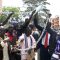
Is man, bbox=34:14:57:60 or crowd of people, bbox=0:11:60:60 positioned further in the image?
man, bbox=34:14:57:60

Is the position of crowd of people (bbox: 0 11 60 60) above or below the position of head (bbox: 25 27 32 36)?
below

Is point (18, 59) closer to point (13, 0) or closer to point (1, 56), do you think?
point (1, 56)

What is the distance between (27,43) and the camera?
295 inches

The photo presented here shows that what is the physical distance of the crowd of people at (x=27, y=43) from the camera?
7.39m

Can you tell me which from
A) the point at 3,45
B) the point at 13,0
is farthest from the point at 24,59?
the point at 13,0

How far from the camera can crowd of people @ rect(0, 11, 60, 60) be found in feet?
24.2

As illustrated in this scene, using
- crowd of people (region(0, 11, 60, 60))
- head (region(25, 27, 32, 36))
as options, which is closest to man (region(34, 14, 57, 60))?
crowd of people (region(0, 11, 60, 60))

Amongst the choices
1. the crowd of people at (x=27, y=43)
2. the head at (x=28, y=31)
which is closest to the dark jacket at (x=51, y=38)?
the crowd of people at (x=27, y=43)

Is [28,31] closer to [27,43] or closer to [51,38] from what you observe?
[27,43]

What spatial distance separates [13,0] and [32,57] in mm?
11584

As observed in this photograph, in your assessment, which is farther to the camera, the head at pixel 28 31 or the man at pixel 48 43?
the man at pixel 48 43

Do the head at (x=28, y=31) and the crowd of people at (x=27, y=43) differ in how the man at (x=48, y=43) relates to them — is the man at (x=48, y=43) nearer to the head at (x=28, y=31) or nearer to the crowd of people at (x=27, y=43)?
the crowd of people at (x=27, y=43)

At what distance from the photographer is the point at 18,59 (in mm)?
7852

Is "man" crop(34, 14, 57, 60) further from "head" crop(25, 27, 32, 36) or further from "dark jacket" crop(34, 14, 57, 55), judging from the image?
"head" crop(25, 27, 32, 36)
